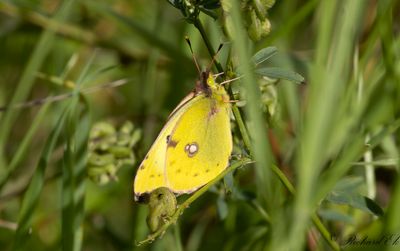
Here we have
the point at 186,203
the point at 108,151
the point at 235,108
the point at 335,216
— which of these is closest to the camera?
the point at 186,203

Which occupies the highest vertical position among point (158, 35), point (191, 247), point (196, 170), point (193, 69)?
point (158, 35)

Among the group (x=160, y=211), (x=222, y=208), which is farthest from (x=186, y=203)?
(x=222, y=208)

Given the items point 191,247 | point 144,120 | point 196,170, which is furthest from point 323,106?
point 144,120

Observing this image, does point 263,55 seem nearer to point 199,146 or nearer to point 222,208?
point 199,146

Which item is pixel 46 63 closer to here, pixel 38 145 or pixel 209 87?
pixel 38 145

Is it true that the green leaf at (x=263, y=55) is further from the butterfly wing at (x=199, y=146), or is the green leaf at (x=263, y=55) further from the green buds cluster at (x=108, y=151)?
the green buds cluster at (x=108, y=151)
